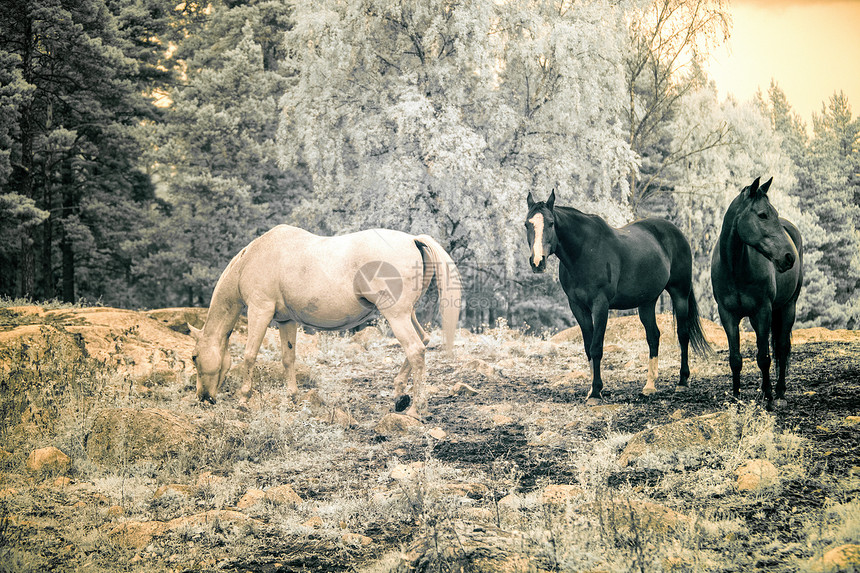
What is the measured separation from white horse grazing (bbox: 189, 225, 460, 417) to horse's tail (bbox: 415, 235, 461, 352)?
0.01 metres

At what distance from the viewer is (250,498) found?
4301 mm

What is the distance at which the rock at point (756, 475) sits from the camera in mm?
4062

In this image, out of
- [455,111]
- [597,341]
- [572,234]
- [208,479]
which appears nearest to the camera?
[208,479]

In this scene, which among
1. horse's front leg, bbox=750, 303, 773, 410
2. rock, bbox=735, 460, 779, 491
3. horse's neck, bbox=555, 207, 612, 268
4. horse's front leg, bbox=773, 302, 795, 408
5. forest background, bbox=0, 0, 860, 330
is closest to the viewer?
rock, bbox=735, 460, 779, 491

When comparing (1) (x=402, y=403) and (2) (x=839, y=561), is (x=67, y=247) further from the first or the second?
(2) (x=839, y=561)

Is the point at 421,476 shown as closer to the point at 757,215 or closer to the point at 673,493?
the point at 673,493

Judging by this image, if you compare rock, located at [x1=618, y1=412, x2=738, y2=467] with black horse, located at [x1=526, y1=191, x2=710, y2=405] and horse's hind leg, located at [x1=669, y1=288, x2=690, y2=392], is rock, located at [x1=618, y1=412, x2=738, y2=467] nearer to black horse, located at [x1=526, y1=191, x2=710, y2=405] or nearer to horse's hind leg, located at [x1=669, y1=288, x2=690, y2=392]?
black horse, located at [x1=526, y1=191, x2=710, y2=405]

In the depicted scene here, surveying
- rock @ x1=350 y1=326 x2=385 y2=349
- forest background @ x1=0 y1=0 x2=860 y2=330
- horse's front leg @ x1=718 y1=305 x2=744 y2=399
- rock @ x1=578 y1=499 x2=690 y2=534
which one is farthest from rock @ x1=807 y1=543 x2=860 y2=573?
forest background @ x1=0 y1=0 x2=860 y2=330

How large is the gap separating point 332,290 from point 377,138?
7.77 m

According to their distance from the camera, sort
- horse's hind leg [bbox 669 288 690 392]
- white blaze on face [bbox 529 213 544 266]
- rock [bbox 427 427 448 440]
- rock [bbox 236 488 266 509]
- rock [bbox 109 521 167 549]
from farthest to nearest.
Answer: horse's hind leg [bbox 669 288 690 392], white blaze on face [bbox 529 213 544 266], rock [bbox 427 427 448 440], rock [bbox 236 488 266 509], rock [bbox 109 521 167 549]

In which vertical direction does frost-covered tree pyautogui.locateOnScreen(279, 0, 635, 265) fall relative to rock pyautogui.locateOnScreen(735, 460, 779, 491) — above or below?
above

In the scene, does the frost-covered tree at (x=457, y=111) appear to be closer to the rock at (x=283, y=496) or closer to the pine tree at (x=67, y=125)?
the pine tree at (x=67, y=125)

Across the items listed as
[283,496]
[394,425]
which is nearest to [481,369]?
[394,425]

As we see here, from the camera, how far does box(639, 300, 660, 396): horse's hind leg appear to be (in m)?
7.64
